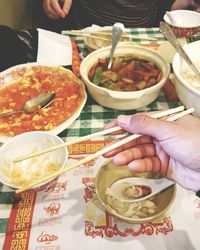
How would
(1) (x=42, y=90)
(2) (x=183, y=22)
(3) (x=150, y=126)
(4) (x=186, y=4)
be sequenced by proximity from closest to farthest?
(3) (x=150, y=126)
(1) (x=42, y=90)
(2) (x=183, y=22)
(4) (x=186, y=4)

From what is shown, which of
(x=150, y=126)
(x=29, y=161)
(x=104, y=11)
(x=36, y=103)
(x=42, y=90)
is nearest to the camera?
(x=150, y=126)

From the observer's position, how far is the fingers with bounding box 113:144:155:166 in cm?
101

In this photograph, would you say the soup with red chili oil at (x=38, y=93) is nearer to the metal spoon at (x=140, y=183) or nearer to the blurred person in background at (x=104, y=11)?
the metal spoon at (x=140, y=183)

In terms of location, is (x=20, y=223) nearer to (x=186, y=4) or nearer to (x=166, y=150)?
(x=166, y=150)

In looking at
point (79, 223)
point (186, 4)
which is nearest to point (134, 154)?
point (79, 223)

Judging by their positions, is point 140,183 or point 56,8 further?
point 56,8

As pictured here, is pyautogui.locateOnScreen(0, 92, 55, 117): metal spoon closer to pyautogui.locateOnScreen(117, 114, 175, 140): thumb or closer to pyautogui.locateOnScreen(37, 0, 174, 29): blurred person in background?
pyautogui.locateOnScreen(117, 114, 175, 140): thumb

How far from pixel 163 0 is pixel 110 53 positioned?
1.45 m

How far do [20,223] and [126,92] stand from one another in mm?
674

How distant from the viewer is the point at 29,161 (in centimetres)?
118

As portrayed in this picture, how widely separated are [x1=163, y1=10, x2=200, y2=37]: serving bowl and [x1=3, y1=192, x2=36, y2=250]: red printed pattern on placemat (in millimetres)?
1221

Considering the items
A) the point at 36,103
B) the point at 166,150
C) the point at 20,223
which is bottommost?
the point at 20,223

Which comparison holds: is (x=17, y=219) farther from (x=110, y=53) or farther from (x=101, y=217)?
(x=110, y=53)

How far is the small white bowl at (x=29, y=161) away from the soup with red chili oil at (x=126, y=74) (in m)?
0.42
